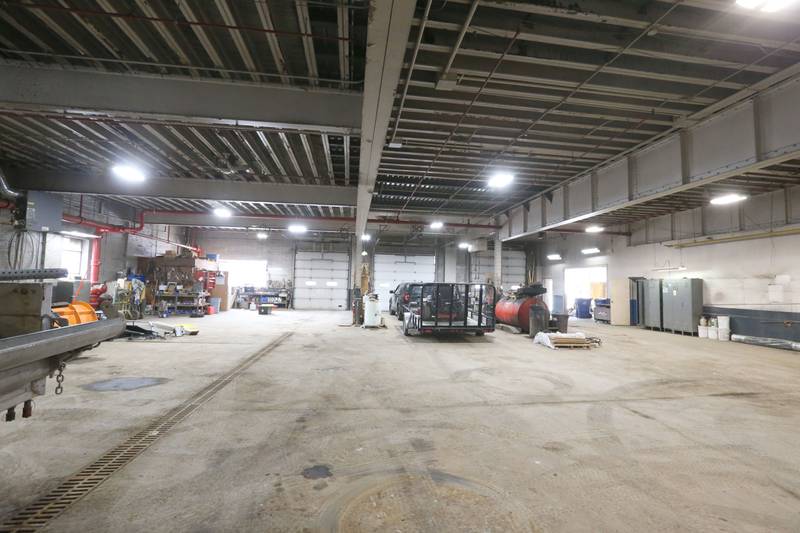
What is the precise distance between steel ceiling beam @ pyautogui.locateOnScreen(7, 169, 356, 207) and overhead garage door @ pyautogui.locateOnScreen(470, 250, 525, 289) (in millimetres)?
15885

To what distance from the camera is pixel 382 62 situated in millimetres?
3633

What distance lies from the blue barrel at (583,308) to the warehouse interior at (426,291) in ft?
24.5

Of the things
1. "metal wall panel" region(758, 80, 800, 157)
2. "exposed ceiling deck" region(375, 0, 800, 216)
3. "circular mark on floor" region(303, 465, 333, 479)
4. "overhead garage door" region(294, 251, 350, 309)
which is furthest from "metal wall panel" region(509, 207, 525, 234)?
"overhead garage door" region(294, 251, 350, 309)

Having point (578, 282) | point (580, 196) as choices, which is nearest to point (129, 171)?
point (580, 196)

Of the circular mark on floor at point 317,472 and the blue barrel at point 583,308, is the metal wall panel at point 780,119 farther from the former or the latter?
the blue barrel at point 583,308

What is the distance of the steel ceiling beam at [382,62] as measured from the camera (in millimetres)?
2924

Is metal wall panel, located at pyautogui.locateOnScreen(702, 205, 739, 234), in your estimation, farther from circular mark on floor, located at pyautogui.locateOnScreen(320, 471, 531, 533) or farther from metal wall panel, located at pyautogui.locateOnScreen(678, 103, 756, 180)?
circular mark on floor, located at pyautogui.locateOnScreen(320, 471, 531, 533)

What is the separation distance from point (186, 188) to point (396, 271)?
48.4ft

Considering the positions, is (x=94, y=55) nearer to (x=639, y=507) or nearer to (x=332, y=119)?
(x=332, y=119)

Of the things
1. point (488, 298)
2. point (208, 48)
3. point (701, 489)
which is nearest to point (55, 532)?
point (701, 489)

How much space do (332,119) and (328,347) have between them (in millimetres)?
5678

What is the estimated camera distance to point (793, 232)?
33.3ft

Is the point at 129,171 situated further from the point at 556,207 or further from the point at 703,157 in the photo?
the point at 703,157

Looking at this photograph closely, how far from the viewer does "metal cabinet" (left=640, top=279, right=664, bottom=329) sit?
14.1 meters
